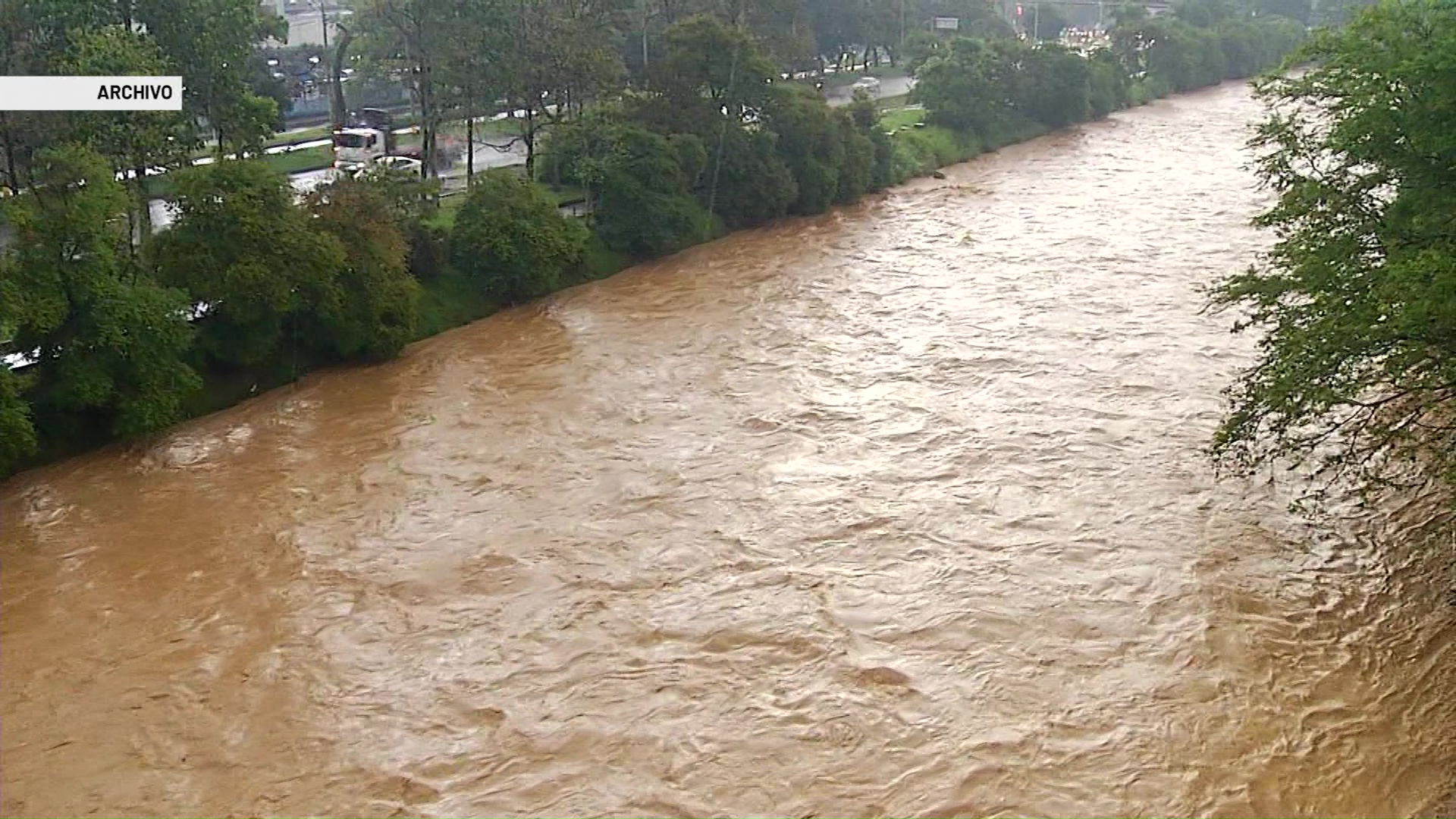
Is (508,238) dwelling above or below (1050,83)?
below

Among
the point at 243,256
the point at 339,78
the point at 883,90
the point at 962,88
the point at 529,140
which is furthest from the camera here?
the point at 883,90

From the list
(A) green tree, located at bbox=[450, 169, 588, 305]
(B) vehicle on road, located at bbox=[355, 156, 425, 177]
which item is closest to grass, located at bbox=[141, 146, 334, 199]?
(B) vehicle on road, located at bbox=[355, 156, 425, 177]

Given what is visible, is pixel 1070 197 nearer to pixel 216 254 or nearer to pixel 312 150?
pixel 312 150

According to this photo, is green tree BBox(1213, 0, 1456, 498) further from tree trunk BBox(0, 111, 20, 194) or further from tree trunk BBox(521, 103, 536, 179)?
tree trunk BBox(0, 111, 20, 194)

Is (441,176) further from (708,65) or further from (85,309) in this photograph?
(85,309)

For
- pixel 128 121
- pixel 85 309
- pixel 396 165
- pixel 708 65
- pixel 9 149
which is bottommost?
pixel 85 309

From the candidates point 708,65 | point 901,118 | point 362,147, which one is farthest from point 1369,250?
point 901,118

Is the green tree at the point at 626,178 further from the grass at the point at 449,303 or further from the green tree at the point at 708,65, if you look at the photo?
the grass at the point at 449,303

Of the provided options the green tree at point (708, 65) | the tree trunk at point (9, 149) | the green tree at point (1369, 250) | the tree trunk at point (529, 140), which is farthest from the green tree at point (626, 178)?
the green tree at point (1369, 250)
